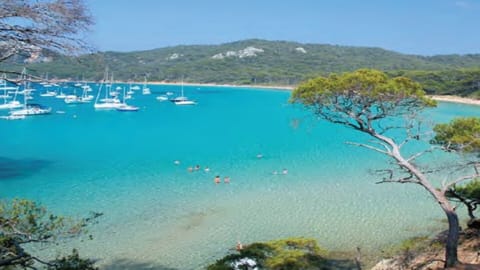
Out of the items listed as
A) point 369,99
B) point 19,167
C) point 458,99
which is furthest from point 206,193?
point 458,99

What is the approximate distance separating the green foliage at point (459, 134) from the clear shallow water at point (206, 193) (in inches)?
146

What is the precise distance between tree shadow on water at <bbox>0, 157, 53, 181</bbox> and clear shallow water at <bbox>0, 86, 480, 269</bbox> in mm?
64

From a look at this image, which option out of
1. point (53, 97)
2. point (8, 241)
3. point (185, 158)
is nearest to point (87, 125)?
point (185, 158)

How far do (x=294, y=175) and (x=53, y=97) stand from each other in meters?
92.8

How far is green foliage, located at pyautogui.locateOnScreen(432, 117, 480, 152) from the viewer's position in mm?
10812

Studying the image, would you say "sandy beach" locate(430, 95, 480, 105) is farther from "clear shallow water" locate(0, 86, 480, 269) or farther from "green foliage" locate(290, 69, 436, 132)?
"green foliage" locate(290, 69, 436, 132)

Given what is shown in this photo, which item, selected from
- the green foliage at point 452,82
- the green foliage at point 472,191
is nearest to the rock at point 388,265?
the green foliage at point 472,191

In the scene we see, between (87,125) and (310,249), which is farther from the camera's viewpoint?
(87,125)

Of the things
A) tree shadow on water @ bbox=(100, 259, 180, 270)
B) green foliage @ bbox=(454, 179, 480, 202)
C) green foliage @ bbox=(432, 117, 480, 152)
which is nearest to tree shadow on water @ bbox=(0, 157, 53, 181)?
tree shadow on water @ bbox=(100, 259, 180, 270)

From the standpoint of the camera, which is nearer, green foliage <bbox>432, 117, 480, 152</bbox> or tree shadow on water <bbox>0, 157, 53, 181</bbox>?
green foliage <bbox>432, 117, 480, 152</bbox>

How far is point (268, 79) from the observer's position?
499ft

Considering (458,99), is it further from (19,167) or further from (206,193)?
(19,167)

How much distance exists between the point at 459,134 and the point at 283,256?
236 inches

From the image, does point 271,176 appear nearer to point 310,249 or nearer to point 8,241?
point 310,249
